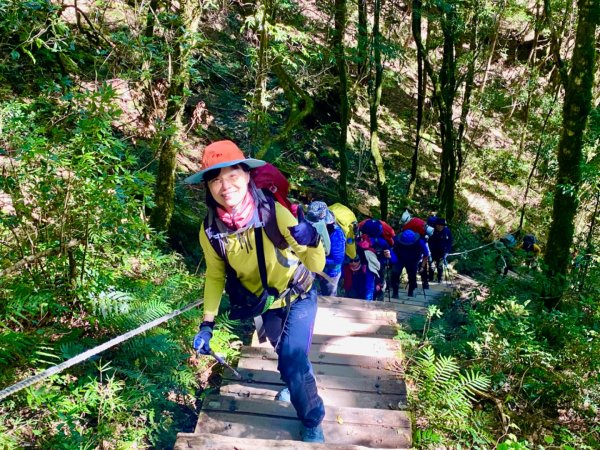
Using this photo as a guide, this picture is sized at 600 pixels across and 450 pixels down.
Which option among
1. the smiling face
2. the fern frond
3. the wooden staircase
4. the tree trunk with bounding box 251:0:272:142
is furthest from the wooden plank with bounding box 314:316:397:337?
the tree trunk with bounding box 251:0:272:142

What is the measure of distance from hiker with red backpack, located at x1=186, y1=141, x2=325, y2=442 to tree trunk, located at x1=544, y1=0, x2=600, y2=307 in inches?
207

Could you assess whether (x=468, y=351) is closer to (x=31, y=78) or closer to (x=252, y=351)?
(x=252, y=351)

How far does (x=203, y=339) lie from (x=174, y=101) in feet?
12.8

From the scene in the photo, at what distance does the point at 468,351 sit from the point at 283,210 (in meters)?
3.86

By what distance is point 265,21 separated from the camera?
8.05m

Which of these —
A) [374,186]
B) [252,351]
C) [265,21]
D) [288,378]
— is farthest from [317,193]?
[288,378]

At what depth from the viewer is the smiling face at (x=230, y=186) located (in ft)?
9.05

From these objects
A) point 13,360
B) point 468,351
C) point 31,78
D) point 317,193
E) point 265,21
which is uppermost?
point 265,21

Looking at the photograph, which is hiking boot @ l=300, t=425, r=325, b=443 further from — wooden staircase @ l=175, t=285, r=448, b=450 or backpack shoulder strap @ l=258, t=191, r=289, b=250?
backpack shoulder strap @ l=258, t=191, r=289, b=250

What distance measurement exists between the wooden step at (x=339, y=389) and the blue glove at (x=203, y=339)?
0.94 metres

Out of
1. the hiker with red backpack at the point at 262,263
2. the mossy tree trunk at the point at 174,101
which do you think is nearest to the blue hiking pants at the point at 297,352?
the hiker with red backpack at the point at 262,263

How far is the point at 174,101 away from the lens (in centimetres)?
594

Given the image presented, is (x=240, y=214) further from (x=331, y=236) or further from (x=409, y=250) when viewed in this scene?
(x=409, y=250)

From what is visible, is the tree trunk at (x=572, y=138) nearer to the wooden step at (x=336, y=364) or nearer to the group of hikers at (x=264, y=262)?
the wooden step at (x=336, y=364)
